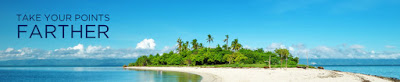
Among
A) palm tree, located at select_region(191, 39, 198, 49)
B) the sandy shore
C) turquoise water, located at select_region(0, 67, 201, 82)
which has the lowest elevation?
turquoise water, located at select_region(0, 67, 201, 82)

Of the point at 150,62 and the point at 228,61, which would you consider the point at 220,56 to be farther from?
the point at 150,62

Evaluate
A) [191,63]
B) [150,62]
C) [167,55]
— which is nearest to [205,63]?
[191,63]

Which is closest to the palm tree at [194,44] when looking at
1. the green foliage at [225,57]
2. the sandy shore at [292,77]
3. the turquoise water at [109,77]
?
the green foliage at [225,57]

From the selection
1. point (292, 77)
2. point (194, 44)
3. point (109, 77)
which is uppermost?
point (194, 44)

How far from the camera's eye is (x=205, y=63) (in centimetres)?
11250

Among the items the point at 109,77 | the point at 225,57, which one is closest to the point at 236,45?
the point at 225,57

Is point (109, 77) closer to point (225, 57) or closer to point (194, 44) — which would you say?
point (225, 57)

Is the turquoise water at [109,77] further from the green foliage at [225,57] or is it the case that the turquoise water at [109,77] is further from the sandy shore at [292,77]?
the green foliage at [225,57]

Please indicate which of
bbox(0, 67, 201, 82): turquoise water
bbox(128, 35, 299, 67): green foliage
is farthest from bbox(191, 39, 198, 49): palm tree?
bbox(0, 67, 201, 82): turquoise water

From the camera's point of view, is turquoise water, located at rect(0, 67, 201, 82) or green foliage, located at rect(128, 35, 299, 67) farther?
green foliage, located at rect(128, 35, 299, 67)

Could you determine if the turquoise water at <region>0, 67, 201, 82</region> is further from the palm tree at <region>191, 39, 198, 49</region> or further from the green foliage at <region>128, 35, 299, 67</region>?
the palm tree at <region>191, 39, 198, 49</region>

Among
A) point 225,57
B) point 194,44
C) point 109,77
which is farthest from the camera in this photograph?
point 194,44

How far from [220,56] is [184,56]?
70.2ft

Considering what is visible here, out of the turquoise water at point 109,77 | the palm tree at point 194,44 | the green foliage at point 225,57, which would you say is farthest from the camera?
the palm tree at point 194,44
